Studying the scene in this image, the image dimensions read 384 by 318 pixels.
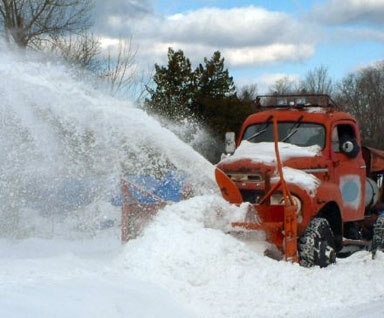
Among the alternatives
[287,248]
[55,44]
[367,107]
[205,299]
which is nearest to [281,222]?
[287,248]

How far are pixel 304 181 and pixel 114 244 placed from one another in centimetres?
273

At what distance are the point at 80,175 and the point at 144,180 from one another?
829mm

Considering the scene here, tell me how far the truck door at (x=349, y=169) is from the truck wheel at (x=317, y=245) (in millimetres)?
1173

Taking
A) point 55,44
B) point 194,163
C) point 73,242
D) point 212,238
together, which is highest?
point 55,44

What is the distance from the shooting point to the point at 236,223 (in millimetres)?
7965

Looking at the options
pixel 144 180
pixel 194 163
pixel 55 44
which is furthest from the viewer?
pixel 55 44

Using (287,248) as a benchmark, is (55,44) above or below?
above

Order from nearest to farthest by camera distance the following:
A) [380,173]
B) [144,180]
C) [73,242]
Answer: [144,180] < [73,242] < [380,173]

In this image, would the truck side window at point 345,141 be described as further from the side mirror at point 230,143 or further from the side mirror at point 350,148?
the side mirror at point 230,143

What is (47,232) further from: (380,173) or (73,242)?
(380,173)

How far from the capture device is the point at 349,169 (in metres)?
10.2

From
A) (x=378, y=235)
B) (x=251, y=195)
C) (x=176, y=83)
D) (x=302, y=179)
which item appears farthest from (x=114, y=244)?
(x=176, y=83)

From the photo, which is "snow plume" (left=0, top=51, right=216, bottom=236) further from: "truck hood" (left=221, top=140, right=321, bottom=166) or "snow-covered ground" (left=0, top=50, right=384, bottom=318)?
"truck hood" (left=221, top=140, right=321, bottom=166)

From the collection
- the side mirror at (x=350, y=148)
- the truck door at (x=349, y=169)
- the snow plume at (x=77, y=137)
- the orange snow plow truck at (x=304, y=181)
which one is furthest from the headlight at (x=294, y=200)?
the side mirror at (x=350, y=148)
